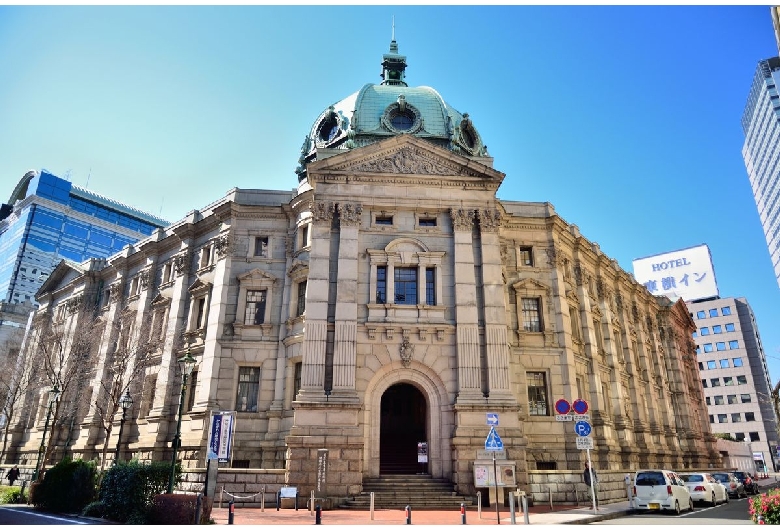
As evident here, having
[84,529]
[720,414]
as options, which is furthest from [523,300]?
[720,414]

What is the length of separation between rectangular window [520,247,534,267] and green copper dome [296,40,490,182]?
6805 mm

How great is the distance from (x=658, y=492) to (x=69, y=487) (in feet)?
78.0

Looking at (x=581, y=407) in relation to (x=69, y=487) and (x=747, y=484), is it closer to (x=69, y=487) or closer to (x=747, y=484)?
(x=69, y=487)

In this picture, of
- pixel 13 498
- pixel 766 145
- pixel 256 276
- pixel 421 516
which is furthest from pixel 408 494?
pixel 766 145

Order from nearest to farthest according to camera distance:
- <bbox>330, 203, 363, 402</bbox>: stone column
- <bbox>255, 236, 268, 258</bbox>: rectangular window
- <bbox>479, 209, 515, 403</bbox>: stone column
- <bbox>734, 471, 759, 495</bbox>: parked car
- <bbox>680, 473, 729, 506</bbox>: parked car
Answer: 1. <bbox>330, 203, 363, 402</bbox>: stone column
2. <bbox>479, 209, 515, 403</bbox>: stone column
3. <bbox>680, 473, 729, 506</bbox>: parked car
4. <bbox>255, 236, 268, 258</bbox>: rectangular window
5. <bbox>734, 471, 759, 495</bbox>: parked car

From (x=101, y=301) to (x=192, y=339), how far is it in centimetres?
1667

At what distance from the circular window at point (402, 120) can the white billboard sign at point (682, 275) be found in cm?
8561

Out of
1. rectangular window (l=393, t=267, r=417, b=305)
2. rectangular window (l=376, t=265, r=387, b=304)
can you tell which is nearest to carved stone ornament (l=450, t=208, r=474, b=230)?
rectangular window (l=393, t=267, r=417, b=305)

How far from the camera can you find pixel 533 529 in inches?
592

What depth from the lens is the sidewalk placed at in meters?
17.6

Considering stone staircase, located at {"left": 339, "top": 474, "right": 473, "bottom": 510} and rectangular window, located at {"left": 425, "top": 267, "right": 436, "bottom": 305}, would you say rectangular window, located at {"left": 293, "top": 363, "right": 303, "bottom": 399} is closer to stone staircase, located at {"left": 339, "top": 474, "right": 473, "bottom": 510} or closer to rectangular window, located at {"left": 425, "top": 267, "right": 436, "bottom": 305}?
stone staircase, located at {"left": 339, "top": 474, "right": 473, "bottom": 510}

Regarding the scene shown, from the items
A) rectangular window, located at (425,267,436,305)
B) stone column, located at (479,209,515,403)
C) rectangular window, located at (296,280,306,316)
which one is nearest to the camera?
stone column, located at (479,209,515,403)

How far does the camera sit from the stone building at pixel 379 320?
25188 millimetres

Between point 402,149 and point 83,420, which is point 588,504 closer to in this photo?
point 402,149
